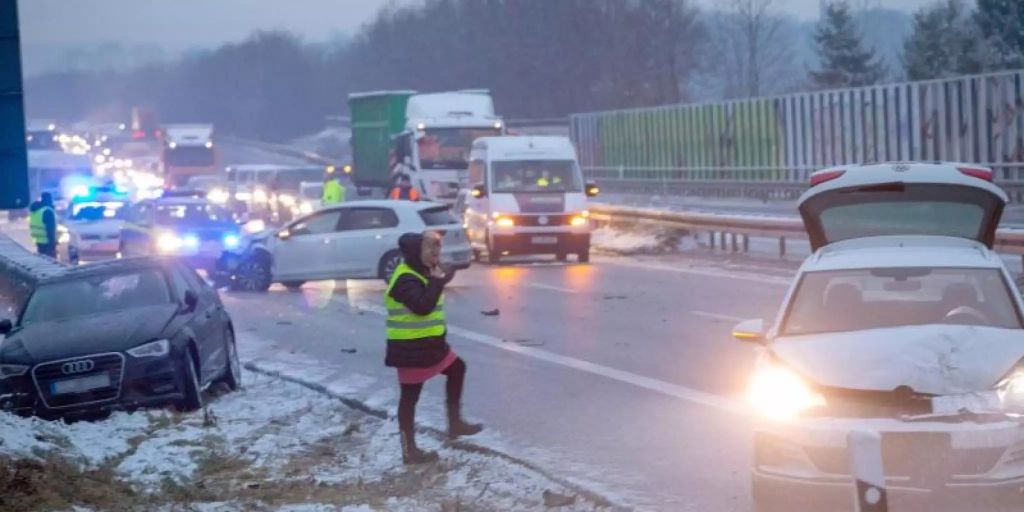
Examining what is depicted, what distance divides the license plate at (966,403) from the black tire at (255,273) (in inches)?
784

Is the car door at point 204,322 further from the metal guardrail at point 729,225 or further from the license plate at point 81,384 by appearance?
the metal guardrail at point 729,225

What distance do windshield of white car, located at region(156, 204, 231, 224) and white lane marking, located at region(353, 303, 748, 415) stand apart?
49.3 ft

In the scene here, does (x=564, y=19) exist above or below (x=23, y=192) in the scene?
above

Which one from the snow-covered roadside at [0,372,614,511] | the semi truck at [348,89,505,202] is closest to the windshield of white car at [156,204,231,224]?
the semi truck at [348,89,505,202]

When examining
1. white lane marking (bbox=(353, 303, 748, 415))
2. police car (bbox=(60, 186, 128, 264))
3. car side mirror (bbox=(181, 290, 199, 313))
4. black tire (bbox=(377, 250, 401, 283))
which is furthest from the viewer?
police car (bbox=(60, 186, 128, 264))

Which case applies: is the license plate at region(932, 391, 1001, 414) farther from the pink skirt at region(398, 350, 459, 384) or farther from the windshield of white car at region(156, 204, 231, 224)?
the windshield of white car at region(156, 204, 231, 224)

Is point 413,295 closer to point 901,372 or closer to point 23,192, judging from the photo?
point 23,192

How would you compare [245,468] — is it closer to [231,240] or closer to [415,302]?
[415,302]

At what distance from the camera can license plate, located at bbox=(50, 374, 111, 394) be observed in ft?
42.6

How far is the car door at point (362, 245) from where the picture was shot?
26.0 m

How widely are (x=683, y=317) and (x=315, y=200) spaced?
30872 mm

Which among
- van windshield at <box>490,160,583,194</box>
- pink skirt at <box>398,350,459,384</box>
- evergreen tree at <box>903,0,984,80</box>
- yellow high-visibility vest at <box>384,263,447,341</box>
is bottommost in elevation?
pink skirt at <box>398,350,459,384</box>

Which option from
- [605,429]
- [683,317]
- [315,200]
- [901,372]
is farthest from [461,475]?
[315,200]

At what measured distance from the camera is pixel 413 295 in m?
10.3
